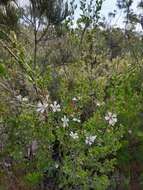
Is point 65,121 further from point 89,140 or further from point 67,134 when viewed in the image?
point 89,140

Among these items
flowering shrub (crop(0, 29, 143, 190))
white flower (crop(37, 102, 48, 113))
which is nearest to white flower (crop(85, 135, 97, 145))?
flowering shrub (crop(0, 29, 143, 190))

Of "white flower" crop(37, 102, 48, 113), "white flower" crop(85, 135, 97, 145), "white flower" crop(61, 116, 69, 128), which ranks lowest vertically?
"white flower" crop(85, 135, 97, 145)

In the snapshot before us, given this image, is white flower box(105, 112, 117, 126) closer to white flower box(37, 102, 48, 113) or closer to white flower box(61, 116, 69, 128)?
white flower box(61, 116, 69, 128)

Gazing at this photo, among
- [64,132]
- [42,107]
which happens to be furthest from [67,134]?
[42,107]

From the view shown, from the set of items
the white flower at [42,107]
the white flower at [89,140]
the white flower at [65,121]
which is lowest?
the white flower at [89,140]

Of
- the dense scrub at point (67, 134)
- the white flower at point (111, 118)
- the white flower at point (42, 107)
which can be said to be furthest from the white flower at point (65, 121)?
the white flower at point (111, 118)

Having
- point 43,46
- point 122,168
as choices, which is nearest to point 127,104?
point 122,168

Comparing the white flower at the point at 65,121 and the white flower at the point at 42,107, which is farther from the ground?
the white flower at the point at 42,107

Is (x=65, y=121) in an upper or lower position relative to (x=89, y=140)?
upper

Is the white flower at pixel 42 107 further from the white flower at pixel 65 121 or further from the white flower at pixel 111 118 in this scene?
the white flower at pixel 111 118

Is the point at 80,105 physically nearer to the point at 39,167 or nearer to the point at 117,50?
the point at 39,167

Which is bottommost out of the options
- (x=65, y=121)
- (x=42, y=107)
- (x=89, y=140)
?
(x=89, y=140)

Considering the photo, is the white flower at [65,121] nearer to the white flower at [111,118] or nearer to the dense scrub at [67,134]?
the dense scrub at [67,134]

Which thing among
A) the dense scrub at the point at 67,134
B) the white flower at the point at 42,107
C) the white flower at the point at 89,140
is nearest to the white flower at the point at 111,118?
the dense scrub at the point at 67,134
